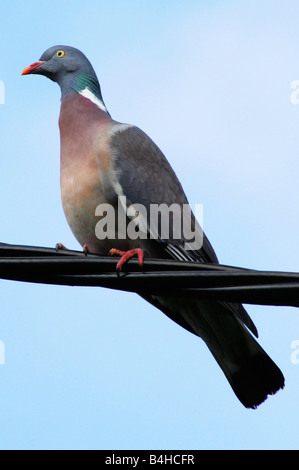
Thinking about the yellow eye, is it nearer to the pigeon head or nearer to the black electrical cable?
the pigeon head

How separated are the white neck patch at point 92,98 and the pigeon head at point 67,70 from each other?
0.04 ft

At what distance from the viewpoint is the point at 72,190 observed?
16.5ft

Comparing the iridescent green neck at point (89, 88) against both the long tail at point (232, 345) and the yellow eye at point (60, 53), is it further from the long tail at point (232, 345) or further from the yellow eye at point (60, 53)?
the long tail at point (232, 345)

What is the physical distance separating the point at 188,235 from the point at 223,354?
74 centimetres

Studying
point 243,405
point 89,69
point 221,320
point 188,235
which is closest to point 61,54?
point 89,69

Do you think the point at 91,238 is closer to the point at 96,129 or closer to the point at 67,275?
the point at 96,129

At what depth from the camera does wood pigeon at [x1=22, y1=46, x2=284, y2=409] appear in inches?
192

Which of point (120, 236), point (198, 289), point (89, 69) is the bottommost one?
point (198, 289)

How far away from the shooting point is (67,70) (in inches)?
237

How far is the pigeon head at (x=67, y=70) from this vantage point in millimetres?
5898

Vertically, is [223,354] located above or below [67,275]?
above

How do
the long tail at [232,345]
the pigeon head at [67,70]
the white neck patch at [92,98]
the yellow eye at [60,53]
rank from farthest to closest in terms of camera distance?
the yellow eye at [60,53] → the pigeon head at [67,70] → the white neck patch at [92,98] → the long tail at [232,345]

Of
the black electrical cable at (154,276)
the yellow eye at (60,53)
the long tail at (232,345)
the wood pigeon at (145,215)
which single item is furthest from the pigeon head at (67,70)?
the black electrical cable at (154,276)

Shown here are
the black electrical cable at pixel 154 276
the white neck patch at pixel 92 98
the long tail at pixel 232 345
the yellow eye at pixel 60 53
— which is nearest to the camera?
the black electrical cable at pixel 154 276
